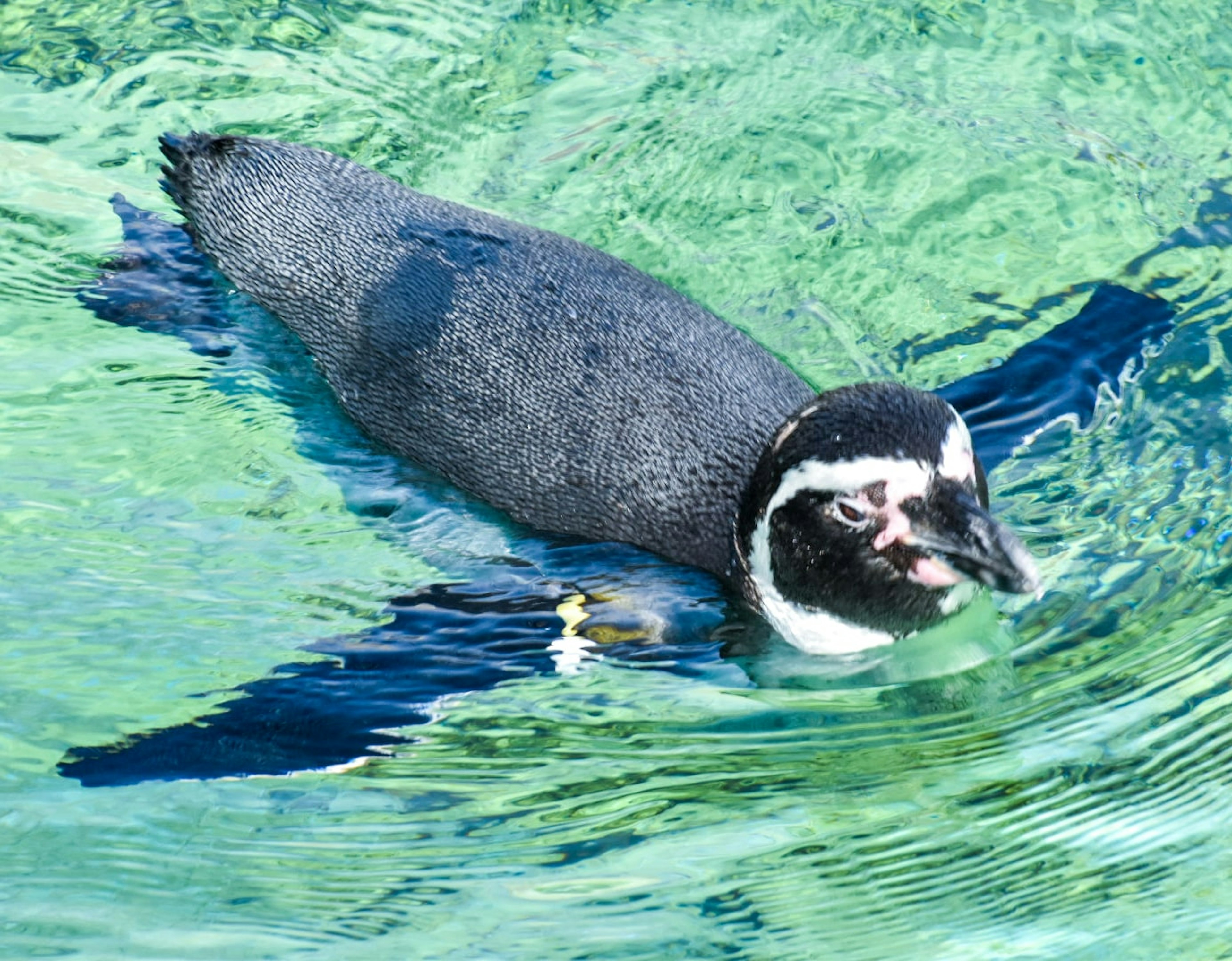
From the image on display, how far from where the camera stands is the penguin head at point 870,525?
3.13m

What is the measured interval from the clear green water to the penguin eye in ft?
1.53

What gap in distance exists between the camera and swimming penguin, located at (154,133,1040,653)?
3.22 metres

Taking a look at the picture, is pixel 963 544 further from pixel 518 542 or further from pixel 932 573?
pixel 518 542

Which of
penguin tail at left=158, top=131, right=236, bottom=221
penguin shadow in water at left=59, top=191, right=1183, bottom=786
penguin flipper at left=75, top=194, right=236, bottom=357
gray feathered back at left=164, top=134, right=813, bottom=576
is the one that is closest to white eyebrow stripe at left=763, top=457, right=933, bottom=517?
gray feathered back at left=164, top=134, right=813, bottom=576

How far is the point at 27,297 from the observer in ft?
16.4

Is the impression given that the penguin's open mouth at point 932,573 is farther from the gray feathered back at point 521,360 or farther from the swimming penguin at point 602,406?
the gray feathered back at point 521,360

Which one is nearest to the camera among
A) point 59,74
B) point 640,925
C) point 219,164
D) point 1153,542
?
point 640,925

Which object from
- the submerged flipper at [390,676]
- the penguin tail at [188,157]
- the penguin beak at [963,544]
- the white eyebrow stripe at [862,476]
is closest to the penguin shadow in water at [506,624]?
the submerged flipper at [390,676]

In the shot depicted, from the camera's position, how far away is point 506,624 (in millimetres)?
3732

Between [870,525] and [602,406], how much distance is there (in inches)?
37.0

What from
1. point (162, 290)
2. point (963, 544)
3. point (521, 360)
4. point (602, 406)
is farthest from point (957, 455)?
point (162, 290)

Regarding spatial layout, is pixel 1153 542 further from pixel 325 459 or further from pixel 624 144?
pixel 624 144

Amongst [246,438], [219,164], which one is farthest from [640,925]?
[219,164]

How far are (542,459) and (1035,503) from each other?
1.32 meters
